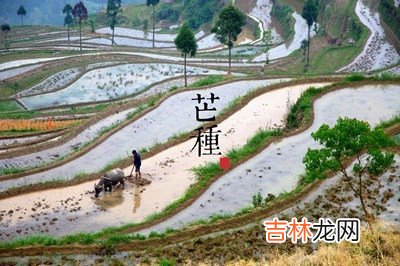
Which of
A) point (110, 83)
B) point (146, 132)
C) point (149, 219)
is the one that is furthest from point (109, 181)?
point (110, 83)

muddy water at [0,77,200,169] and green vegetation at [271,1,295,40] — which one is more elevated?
green vegetation at [271,1,295,40]

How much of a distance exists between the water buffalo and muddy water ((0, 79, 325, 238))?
12.6 inches

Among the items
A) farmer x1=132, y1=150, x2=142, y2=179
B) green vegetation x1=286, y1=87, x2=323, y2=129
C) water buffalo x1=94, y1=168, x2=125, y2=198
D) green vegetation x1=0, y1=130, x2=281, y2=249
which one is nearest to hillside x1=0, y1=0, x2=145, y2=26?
green vegetation x1=286, y1=87, x2=323, y2=129

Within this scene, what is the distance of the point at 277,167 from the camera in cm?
2100

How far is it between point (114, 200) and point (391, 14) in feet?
161

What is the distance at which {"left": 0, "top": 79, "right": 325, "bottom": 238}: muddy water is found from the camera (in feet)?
60.0

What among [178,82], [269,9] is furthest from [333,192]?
[269,9]

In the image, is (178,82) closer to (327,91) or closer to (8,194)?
(327,91)

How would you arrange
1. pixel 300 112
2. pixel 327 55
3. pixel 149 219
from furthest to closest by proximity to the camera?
pixel 327 55
pixel 300 112
pixel 149 219

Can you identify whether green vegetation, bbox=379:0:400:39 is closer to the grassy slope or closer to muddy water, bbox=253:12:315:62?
the grassy slope

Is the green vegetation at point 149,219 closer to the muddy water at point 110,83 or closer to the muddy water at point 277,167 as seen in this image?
the muddy water at point 277,167

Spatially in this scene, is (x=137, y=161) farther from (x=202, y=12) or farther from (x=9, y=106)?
(x=202, y=12)

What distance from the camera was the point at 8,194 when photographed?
838 inches

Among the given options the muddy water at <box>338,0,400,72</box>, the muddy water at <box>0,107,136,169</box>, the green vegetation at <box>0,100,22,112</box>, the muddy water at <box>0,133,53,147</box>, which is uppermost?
the muddy water at <box>338,0,400,72</box>
